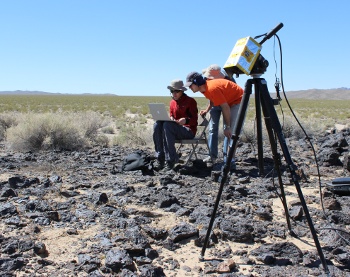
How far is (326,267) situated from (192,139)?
4.67 meters

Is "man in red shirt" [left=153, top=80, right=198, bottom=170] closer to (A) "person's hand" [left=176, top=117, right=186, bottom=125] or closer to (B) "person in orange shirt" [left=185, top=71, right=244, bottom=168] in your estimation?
(A) "person's hand" [left=176, top=117, right=186, bottom=125]

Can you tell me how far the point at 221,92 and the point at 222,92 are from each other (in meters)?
0.11

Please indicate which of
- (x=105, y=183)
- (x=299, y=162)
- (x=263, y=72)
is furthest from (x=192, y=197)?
(x=299, y=162)

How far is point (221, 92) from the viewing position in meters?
6.64

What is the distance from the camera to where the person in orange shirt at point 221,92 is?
640 cm

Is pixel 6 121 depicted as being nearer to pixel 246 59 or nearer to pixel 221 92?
pixel 221 92

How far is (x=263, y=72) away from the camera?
3.63 m

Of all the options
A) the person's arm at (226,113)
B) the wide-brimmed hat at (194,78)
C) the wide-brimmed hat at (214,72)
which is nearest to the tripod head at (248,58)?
the wide-brimmed hat at (194,78)

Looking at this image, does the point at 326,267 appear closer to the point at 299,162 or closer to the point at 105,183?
the point at 105,183

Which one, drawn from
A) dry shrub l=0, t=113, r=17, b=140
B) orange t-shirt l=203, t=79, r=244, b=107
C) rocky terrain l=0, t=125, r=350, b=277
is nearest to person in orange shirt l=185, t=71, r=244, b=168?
orange t-shirt l=203, t=79, r=244, b=107

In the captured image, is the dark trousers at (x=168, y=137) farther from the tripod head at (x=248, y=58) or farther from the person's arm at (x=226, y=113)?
the tripod head at (x=248, y=58)

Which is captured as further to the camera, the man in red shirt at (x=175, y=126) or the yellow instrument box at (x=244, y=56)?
the man in red shirt at (x=175, y=126)

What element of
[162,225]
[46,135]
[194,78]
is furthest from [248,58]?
[46,135]

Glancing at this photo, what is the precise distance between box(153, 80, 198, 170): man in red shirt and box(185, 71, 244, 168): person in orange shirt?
1.01 meters
